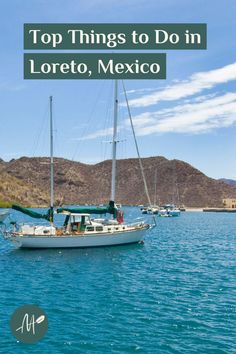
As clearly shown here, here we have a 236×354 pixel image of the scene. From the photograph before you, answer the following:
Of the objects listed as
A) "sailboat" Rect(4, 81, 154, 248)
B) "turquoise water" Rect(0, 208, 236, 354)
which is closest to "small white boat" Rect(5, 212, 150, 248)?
"sailboat" Rect(4, 81, 154, 248)

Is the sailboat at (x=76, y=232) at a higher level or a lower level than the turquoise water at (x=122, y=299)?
higher

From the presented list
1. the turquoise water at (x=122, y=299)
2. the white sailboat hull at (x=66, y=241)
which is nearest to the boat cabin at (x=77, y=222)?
the white sailboat hull at (x=66, y=241)

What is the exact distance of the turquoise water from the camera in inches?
727

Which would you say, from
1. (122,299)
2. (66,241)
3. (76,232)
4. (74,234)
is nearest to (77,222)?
(76,232)

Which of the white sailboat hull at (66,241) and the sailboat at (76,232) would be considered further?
the sailboat at (76,232)

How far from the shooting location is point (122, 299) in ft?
84.6

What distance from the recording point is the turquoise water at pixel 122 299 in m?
18.5

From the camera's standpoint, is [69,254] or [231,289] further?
[69,254]

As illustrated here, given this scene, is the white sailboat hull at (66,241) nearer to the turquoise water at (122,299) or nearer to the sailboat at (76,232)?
the sailboat at (76,232)

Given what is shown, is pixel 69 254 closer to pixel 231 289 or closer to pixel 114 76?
pixel 231 289

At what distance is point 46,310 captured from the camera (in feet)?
75.8

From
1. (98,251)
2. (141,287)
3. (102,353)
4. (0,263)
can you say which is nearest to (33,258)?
(0,263)

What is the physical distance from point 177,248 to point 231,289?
23.9 metres

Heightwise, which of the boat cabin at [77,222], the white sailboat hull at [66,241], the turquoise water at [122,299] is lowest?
the turquoise water at [122,299]
